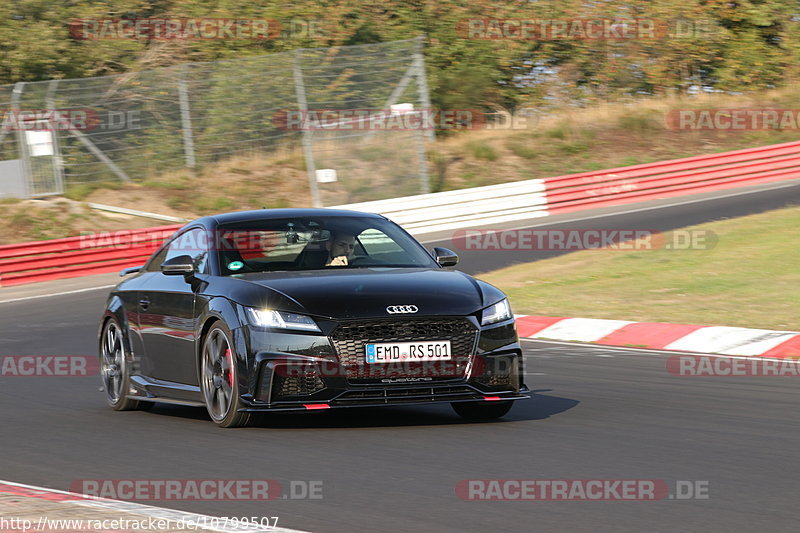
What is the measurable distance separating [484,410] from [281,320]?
1568mm

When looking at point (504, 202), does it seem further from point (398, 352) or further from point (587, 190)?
point (398, 352)

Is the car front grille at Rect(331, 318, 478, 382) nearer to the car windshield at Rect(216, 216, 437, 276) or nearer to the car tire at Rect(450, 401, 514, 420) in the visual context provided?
the car tire at Rect(450, 401, 514, 420)

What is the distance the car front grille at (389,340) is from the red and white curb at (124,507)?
6.40 ft

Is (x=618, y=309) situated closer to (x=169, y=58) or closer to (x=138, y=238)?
(x=138, y=238)

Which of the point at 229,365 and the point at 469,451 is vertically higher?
the point at 229,365

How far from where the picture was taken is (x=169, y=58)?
37062mm

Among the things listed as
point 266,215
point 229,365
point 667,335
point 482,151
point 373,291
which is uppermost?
point 266,215

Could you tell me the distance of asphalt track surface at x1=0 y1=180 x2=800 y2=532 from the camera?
219 inches

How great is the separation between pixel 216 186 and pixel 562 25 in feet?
47.8

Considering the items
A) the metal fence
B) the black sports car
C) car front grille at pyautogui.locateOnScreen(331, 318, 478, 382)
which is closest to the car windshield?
the black sports car

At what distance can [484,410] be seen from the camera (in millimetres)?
8453

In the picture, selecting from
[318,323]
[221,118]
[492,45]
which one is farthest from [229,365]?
[492,45]

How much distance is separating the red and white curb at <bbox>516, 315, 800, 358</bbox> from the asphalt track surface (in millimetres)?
1296

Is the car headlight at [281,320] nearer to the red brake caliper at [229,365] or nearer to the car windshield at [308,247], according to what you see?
the red brake caliper at [229,365]
